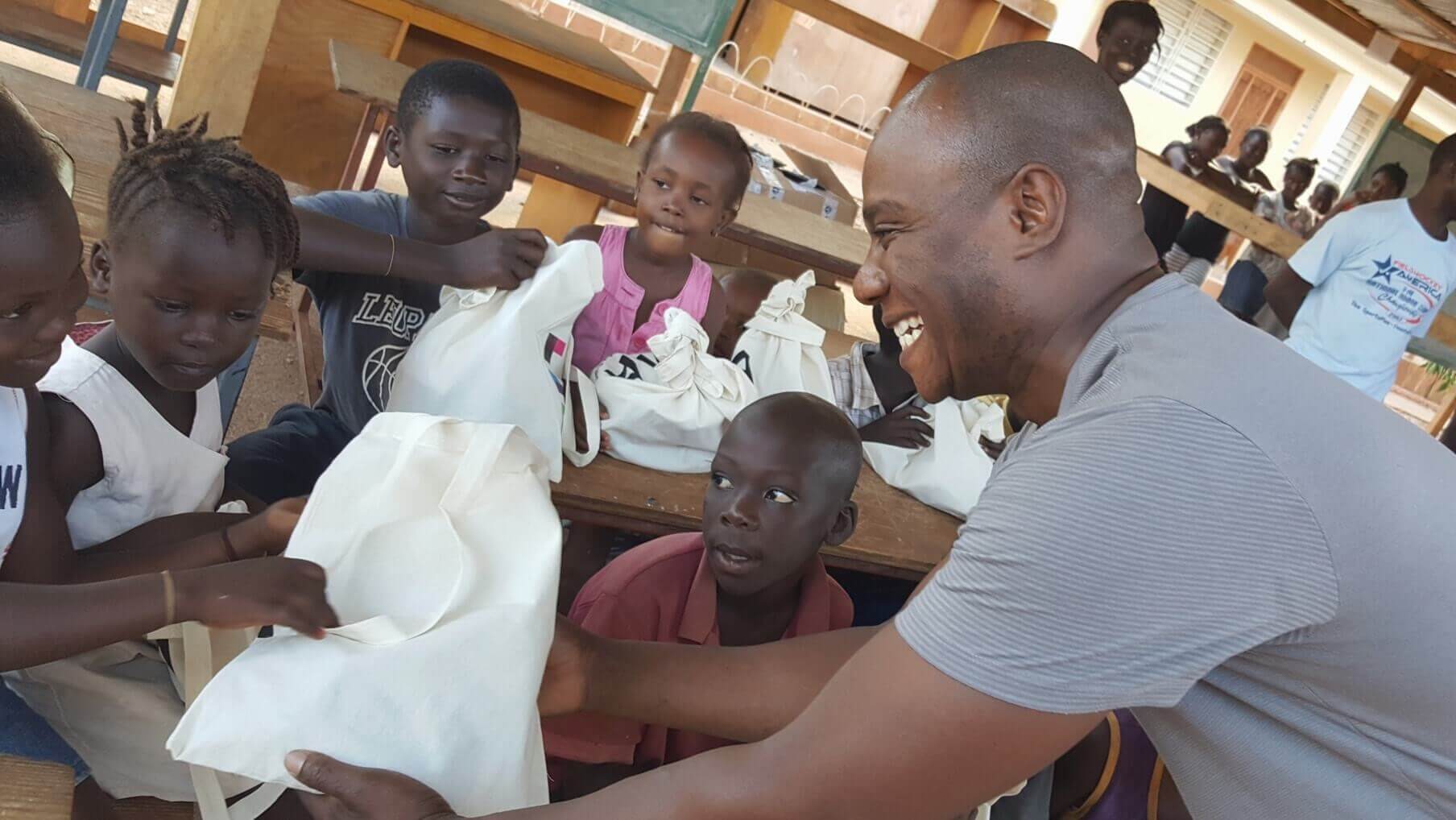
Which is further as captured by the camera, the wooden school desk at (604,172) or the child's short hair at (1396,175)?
the child's short hair at (1396,175)

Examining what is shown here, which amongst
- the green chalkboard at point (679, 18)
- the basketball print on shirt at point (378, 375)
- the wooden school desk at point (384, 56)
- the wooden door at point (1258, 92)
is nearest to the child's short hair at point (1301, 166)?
the wooden school desk at point (384, 56)

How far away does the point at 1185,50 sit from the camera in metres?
14.1

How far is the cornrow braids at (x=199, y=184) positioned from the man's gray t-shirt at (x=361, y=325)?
513mm

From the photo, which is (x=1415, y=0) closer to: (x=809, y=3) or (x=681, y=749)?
(x=809, y=3)

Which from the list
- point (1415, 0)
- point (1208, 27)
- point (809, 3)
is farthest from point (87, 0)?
point (1208, 27)

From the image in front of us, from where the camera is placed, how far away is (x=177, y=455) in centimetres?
147

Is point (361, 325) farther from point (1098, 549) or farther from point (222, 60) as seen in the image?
point (1098, 549)

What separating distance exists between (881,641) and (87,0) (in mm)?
6525

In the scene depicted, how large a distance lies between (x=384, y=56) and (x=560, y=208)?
105 centimetres

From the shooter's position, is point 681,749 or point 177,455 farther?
point 681,749

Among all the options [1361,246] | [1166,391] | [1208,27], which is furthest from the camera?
[1208,27]

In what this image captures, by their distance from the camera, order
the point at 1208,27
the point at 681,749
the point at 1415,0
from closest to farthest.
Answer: the point at 681,749 < the point at 1415,0 < the point at 1208,27

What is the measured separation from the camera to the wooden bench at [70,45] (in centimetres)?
407

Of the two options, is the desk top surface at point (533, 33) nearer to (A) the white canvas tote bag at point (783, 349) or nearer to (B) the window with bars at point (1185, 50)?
(A) the white canvas tote bag at point (783, 349)
